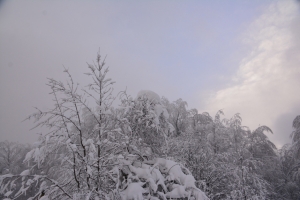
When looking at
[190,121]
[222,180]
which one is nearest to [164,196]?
[222,180]

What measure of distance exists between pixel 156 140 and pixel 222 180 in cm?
832

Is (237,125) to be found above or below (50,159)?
above

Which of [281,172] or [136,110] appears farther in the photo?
[281,172]

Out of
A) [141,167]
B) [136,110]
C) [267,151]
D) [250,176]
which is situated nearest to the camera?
[141,167]

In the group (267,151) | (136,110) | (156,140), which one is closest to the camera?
(136,110)

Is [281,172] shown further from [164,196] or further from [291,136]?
[164,196]

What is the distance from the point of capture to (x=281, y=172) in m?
14.2

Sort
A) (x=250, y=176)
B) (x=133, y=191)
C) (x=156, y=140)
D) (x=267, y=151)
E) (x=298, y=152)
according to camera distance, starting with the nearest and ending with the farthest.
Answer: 1. (x=133, y=191)
2. (x=156, y=140)
3. (x=250, y=176)
4. (x=298, y=152)
5. (x=267, y=151)

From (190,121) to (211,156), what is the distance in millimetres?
4491

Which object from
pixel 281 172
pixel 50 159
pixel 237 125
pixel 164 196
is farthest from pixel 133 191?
pixel 281 172

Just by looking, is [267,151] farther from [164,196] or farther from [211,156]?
[164,196]

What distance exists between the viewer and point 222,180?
10820 millimetres

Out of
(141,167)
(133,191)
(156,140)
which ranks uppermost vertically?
(156,140)

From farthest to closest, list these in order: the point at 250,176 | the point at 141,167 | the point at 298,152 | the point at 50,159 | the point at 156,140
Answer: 1. the point at 298,152
2. the point at 250,176
3. the point at 156,140
4. the point at 141,167
5. the point at 50,159
